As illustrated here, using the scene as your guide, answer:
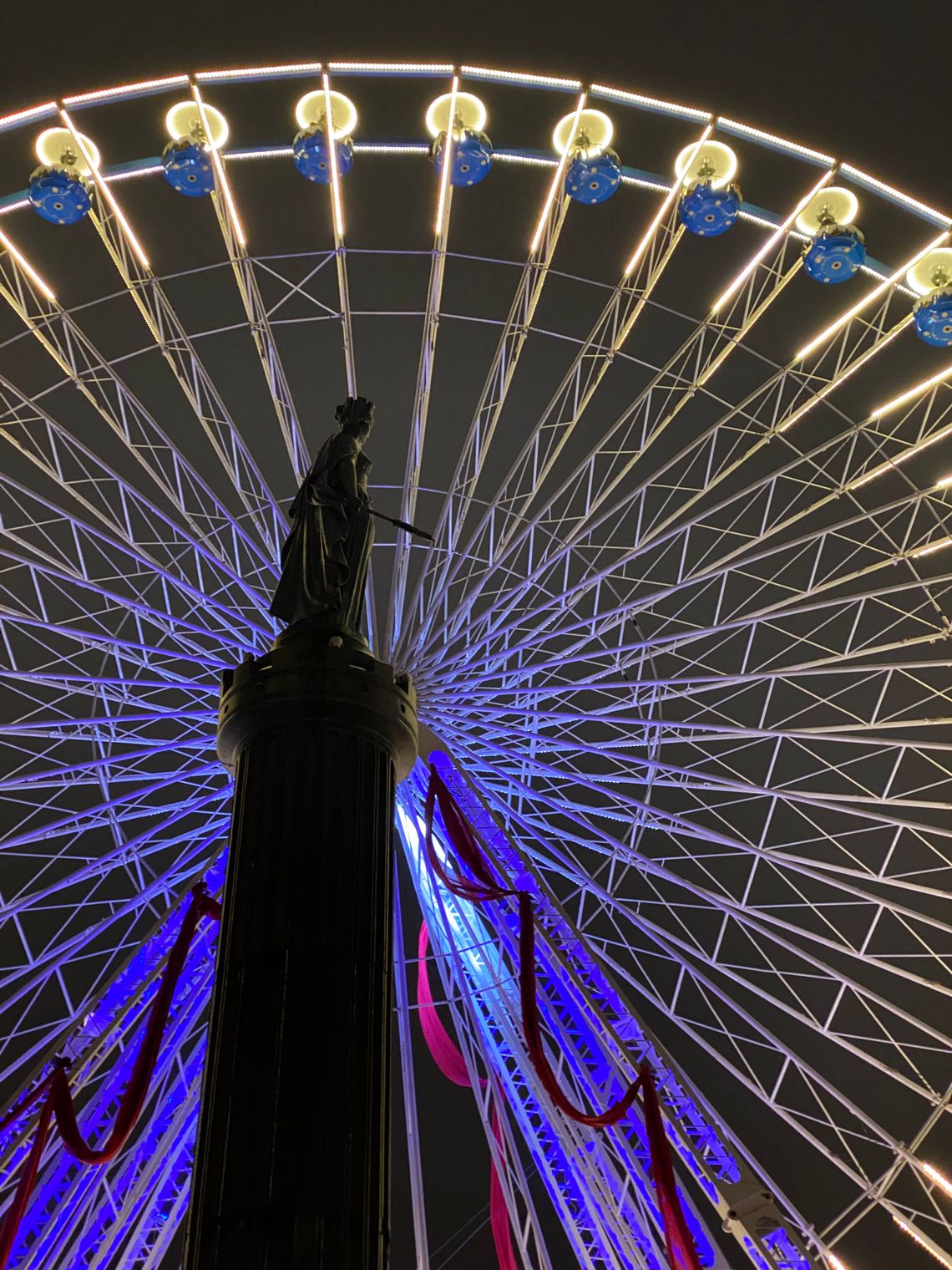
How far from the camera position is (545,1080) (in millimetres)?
16266

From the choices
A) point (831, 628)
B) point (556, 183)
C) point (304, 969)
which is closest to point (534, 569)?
Result: point (556, 183)

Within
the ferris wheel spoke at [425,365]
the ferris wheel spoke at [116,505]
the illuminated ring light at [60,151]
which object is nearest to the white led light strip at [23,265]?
the illuminated ring light at [60,151]

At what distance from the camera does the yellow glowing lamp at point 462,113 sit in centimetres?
1938

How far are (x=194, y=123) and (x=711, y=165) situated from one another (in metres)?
7.98

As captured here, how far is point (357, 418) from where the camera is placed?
1692cm

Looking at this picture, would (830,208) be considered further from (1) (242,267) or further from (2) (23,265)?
(2) (23,265)

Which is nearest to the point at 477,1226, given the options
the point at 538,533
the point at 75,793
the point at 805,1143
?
the point at 805,1143

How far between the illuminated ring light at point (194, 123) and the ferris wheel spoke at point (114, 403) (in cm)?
308

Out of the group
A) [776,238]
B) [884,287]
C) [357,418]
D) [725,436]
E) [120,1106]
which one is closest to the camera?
[120,1106]

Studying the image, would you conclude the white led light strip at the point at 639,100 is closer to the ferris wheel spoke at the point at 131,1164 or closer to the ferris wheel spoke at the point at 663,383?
the ferris wheel spoke at the point at 663,383

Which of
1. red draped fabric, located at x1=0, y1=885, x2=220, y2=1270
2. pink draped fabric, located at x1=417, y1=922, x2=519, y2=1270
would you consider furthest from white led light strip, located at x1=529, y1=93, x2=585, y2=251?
pink draped fabric, located at x1=417, y1=922, x2=519, y2=1270

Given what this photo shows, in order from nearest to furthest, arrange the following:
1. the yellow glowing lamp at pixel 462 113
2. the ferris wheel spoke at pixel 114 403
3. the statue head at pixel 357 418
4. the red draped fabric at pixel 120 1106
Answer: the red draped fabric at pixel 120 1106, the statue head at pixel 357 418, the ferris wheel spoke at pixel 114 403, the yellow glowing lamp at pixel 462 113

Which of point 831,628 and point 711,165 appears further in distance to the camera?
point 831,628

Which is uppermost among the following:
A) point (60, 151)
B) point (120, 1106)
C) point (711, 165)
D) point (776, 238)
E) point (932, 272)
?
point (60, 151)
